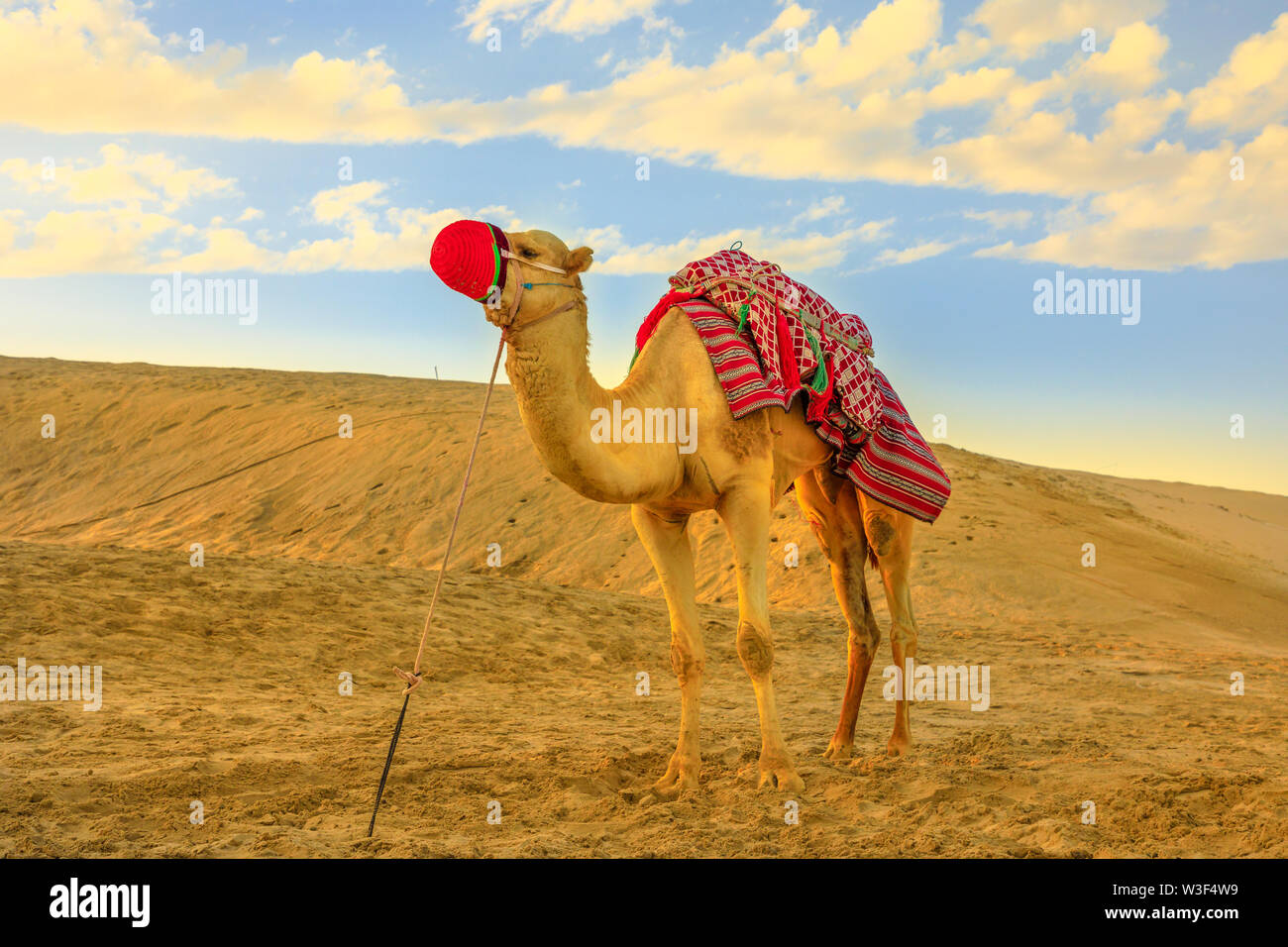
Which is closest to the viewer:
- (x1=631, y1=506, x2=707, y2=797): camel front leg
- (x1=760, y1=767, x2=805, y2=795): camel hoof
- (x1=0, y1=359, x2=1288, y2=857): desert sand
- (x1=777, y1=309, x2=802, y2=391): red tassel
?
(x1=0, y1=359, x2=1288, y2=857): desert sand

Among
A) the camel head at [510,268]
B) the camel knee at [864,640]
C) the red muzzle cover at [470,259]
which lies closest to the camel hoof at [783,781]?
the camel knee at [864,640]

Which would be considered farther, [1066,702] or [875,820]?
[1066,702]

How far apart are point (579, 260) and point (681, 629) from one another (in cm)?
215

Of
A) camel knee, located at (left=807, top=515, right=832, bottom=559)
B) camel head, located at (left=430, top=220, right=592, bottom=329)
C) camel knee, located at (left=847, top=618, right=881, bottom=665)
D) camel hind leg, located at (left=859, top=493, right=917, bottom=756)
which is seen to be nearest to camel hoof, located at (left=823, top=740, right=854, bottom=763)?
camel hind leg, located at (left=859, top=493, right=917, bottom=756)

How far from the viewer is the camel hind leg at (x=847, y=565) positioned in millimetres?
6668

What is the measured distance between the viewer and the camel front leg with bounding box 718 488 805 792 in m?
5.46

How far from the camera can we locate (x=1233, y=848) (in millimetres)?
4641

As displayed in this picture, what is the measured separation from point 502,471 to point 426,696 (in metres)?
12.2

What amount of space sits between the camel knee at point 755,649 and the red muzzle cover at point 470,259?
7.51ft

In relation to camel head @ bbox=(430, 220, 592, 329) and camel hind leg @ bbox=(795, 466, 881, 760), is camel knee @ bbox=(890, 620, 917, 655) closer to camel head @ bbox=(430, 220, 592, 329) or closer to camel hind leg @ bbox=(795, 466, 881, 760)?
camel hind leg @ bbox=(795, 466, 881, 760)

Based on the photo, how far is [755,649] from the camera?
18.0ft

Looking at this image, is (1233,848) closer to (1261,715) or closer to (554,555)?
(1261,715)
